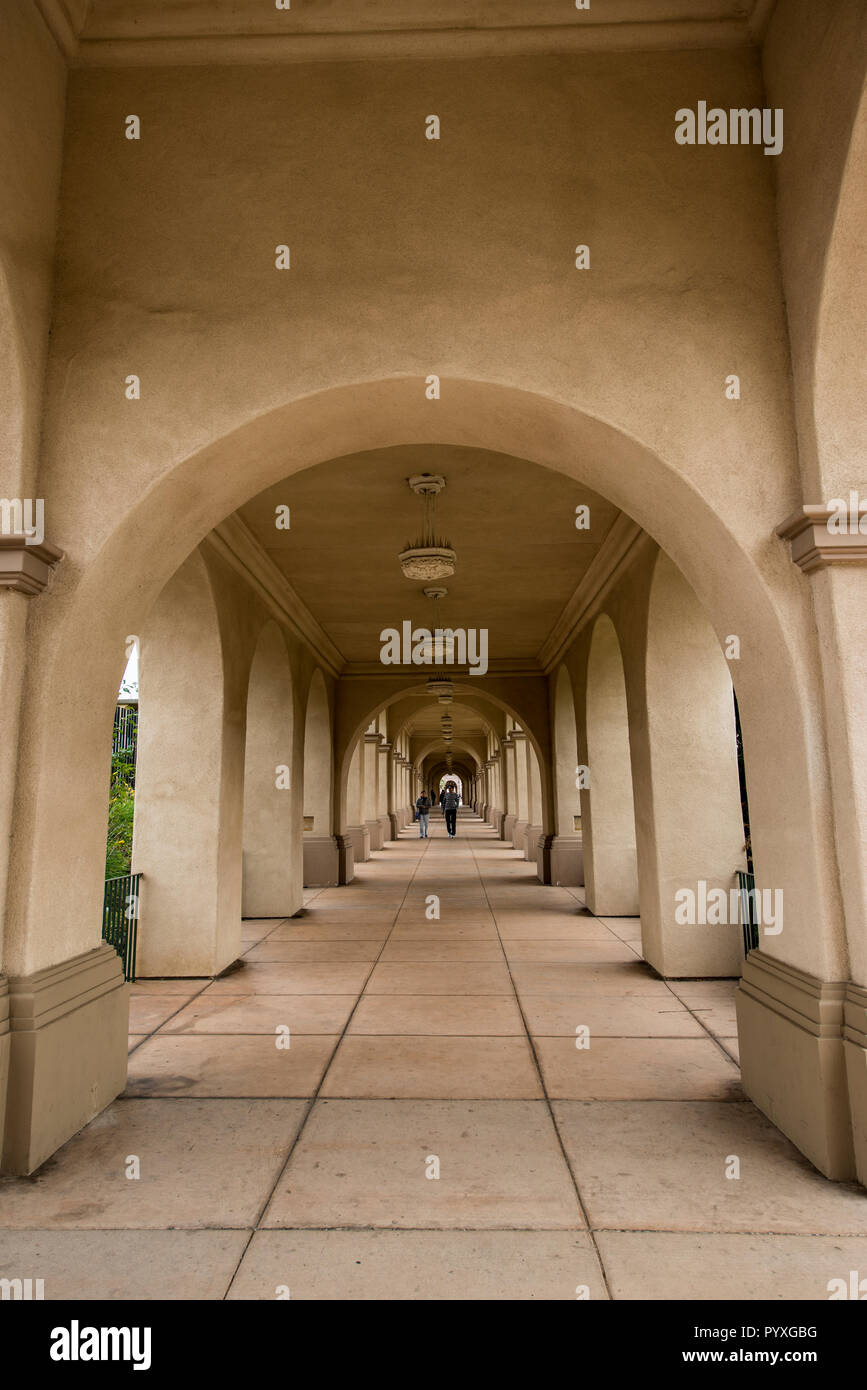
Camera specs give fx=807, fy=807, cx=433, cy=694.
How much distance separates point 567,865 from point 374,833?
846 cm

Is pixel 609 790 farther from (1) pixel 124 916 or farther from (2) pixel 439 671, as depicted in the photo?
(1) pixel 124 916

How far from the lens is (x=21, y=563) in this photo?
3.57m

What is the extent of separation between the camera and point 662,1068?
471 centimetres

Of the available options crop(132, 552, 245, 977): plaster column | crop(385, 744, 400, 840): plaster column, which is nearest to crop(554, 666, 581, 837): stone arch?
crop(132, 552, 245, 977): plaster column

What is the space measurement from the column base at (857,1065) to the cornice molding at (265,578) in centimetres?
576

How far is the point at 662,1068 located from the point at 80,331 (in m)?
5.10

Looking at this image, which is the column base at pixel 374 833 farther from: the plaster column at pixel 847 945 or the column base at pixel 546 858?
the plaster column at pixel 847 945

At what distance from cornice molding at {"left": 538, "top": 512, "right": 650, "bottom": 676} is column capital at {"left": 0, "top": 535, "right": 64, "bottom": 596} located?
4948 mm

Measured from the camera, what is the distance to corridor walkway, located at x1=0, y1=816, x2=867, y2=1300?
8.84 feet

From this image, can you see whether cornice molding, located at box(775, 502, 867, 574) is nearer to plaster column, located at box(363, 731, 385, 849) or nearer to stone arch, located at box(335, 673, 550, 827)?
stone arch, located at box(335, 673, 550, 827)

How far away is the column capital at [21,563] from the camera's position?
11.7 feet

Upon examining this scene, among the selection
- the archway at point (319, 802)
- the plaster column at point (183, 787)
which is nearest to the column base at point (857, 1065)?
the plaster column at point (183, 787)
